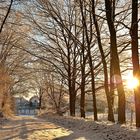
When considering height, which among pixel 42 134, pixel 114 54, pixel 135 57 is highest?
pixel 114 54

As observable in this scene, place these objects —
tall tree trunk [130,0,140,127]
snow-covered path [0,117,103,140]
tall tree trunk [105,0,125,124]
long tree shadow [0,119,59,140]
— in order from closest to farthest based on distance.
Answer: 1. snow-covered path [0,117,103,140]
2. long tree shadow [0,119,59,140]
3. tall tree trunk [130,0,140,127]
4. tall tree trunk [105,0,125,124]

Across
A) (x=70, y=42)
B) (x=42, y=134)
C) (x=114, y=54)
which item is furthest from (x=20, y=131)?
(x=70, y=42)

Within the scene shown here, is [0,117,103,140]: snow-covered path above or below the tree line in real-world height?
below

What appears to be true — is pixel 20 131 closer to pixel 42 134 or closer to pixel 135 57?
pixel 42 134

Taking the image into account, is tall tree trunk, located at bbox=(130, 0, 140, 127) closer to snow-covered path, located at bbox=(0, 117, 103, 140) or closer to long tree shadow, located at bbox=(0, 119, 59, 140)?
snow-covered path, located at bbox=(0, 117, 103, 140)

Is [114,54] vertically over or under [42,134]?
over

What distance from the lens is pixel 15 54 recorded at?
51281 mm

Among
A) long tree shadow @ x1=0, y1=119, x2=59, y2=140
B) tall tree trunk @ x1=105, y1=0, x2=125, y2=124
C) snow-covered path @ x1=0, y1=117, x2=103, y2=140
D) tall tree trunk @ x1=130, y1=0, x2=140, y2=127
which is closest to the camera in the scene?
snow-covered path @ x1=0, y1=117, x2=103, y2=140

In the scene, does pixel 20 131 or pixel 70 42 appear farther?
pixel 70 42

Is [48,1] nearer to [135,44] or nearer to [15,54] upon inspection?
[135,44]

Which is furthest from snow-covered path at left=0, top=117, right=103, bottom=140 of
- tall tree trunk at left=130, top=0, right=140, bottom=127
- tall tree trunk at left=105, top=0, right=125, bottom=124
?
tall tree trunk at left=105, top=0, right=125, bottom=124

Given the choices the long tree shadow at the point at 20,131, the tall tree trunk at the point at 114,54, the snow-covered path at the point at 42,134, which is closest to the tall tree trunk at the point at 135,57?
the snow-covered path at the point at 42,134

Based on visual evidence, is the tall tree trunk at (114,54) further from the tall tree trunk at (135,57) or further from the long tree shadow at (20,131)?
the long tree shadow at (20,131)

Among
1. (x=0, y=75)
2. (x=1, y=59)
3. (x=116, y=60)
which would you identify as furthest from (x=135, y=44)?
(x=1, y=59)
